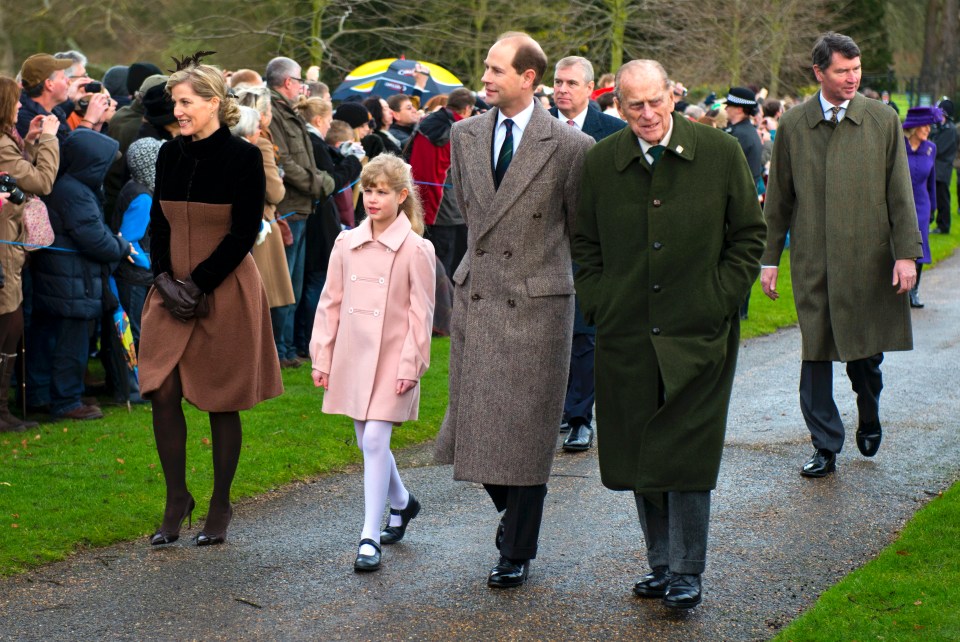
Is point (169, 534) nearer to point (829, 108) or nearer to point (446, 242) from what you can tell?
point (829, 108)

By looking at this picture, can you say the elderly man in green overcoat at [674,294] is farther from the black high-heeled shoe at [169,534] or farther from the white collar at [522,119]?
the black high-heeled shoe at [169,534]

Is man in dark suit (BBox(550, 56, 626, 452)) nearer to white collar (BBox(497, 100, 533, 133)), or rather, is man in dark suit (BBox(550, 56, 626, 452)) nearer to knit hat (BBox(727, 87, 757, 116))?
white collar (BBox(497, 100, 533, 133))

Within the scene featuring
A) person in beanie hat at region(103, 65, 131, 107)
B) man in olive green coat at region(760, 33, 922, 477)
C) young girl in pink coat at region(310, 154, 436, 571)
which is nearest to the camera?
young girl in pink coat at region(310, 154, 436, 571)

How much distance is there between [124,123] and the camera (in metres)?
9.90

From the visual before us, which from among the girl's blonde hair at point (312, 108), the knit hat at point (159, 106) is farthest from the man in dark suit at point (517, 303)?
the girl's blonde hair at point (312, 108)

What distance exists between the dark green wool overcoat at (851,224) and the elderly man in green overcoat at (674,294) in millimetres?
2333

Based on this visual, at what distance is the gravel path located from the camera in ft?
16.6

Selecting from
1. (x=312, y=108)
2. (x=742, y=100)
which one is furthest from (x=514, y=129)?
(x=742, y=100)

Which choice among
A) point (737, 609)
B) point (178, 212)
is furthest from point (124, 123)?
point (737, 609)

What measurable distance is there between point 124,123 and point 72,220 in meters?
1.54

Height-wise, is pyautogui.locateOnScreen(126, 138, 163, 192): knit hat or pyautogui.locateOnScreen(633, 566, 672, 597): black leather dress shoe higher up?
pyautogui.locateOnScreen(126, 138, 163, 192): knit hat

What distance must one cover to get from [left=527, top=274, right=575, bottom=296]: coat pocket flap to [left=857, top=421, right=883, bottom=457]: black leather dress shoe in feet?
9.32

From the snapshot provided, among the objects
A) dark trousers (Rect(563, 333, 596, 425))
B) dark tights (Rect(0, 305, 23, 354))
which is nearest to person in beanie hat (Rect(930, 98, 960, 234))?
dark trousers (Rect(563, 333, 596, 425))

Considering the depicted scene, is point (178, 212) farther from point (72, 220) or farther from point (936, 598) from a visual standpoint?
point (936, 598)
